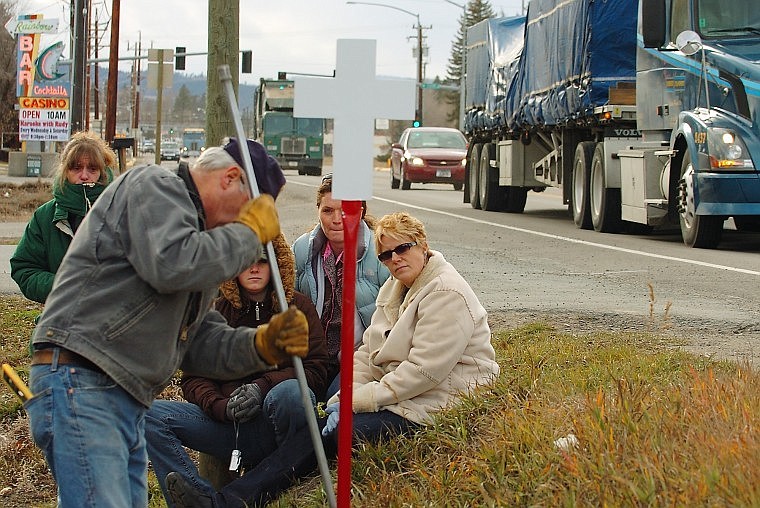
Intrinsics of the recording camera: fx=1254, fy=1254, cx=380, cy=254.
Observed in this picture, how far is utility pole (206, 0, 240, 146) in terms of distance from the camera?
18.4 feet

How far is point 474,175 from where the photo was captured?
25.5m

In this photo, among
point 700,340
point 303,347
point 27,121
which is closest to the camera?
point 303,347

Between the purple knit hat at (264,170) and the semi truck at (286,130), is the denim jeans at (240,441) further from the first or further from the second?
the semi truck at (286,130)

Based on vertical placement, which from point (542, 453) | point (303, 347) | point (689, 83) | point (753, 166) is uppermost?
point (689, 83)

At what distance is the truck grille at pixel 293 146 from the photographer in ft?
156

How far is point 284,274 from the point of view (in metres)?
5.88

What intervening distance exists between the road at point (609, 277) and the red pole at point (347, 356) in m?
2.56

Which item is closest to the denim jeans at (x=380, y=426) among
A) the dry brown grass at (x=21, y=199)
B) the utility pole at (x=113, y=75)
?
the dry brown grass at (x=21, y=199)

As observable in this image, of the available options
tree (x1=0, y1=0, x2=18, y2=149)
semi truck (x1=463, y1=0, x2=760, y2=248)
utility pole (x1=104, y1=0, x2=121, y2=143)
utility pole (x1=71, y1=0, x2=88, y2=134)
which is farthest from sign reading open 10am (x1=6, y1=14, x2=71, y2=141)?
tree (x1=0, y1=0, x2=18, y2=149)

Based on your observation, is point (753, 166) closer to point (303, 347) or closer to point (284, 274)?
point (284, 274)

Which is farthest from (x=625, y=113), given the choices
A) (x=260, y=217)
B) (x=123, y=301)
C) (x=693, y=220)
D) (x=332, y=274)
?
(x=123, y=301)

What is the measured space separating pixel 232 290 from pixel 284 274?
0.83 feet

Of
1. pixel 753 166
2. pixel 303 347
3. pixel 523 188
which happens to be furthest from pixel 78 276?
pixel 523 188

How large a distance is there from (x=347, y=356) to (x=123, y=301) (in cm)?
112
